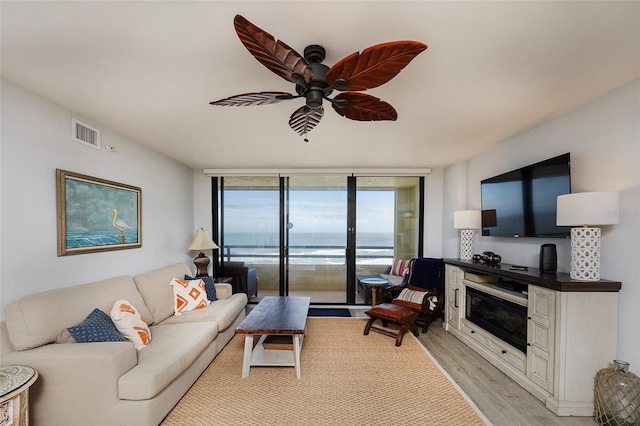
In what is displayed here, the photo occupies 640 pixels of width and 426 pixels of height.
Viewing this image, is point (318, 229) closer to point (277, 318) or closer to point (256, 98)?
point (277, 318)

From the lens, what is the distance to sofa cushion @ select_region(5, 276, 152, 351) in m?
1.83

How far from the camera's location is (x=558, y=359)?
2.10m

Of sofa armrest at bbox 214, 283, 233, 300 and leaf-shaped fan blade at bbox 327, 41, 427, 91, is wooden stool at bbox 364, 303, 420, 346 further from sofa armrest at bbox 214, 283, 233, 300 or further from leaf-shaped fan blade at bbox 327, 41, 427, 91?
leaf-shaped fan blade at bbox 327, 41, 427, 91

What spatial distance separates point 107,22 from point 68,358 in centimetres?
199

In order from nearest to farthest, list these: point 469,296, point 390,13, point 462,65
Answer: point 390,13
point 462,65
point 469,296

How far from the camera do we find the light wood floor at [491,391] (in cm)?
203

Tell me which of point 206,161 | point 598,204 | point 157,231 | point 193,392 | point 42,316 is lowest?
point 193,392

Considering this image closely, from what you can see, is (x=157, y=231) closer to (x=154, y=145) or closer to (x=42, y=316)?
(x=154, y=145)

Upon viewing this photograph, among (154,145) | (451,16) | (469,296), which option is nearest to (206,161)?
(154,145)

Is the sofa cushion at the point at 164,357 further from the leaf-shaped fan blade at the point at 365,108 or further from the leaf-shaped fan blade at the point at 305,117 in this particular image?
the leaf-shaped fan blade at the point at 365,108

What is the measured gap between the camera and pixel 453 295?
3.60 meters

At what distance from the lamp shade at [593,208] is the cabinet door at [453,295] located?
1.56 meters

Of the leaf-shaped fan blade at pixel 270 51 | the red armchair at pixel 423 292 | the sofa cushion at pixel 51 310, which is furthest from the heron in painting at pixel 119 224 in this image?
the red armchair at pixel 423 292

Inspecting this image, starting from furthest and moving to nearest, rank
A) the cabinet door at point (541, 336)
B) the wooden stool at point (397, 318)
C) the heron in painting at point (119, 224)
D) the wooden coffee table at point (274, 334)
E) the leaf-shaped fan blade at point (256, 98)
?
1. the wooden stool at point (397, 318)
2. the heron in painting at point (119, 224)
3. the wooden coffee table at point (274, 334)
4. the cabinet door at point (541, 336)
5. the leaf-shaped fan blade at point (256, 98)
